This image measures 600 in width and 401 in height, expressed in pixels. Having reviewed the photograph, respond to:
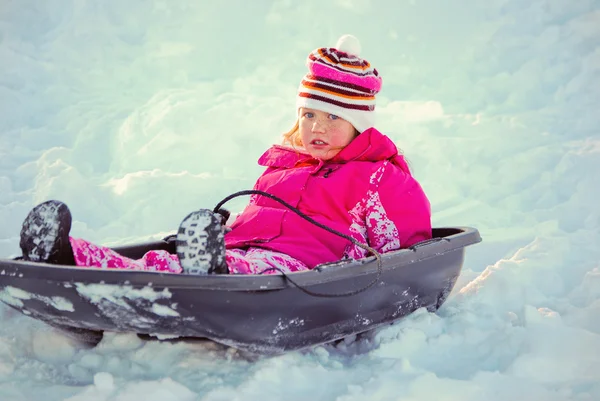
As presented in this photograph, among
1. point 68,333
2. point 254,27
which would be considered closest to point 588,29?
point 254,27

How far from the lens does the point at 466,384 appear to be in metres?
2.15

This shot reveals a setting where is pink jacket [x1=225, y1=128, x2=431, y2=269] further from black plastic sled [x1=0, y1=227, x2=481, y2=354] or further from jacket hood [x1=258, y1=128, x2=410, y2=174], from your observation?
black plastic sled [x1=0, y1=227, x2=481, y2=354]

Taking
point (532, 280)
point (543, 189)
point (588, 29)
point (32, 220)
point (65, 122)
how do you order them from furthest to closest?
point (588, 29) → point (65, 122) → point (543, 189) → point (532, 280) → point (32, 220)

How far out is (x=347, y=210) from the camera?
2768 mm

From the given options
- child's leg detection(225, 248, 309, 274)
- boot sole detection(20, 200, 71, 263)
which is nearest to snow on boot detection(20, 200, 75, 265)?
boot sole detection(20, 200, 71, 263)

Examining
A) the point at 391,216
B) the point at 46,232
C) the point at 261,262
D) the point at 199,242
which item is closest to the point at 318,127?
the point at 391,216

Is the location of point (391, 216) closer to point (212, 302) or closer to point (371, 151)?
point (371, 151)

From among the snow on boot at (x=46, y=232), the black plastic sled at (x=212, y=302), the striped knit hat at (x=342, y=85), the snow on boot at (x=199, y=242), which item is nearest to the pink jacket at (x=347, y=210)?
the striped knit hat at (x=342, y=85)

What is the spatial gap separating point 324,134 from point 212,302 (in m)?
1.12

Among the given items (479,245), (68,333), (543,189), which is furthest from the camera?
(543,189)

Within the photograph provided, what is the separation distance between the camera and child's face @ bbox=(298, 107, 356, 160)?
115 inches

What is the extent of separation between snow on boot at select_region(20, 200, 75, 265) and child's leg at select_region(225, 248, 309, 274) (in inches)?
20.4

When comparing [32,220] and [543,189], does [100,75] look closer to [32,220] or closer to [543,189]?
[543,189]

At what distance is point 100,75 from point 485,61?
11.7 ft
